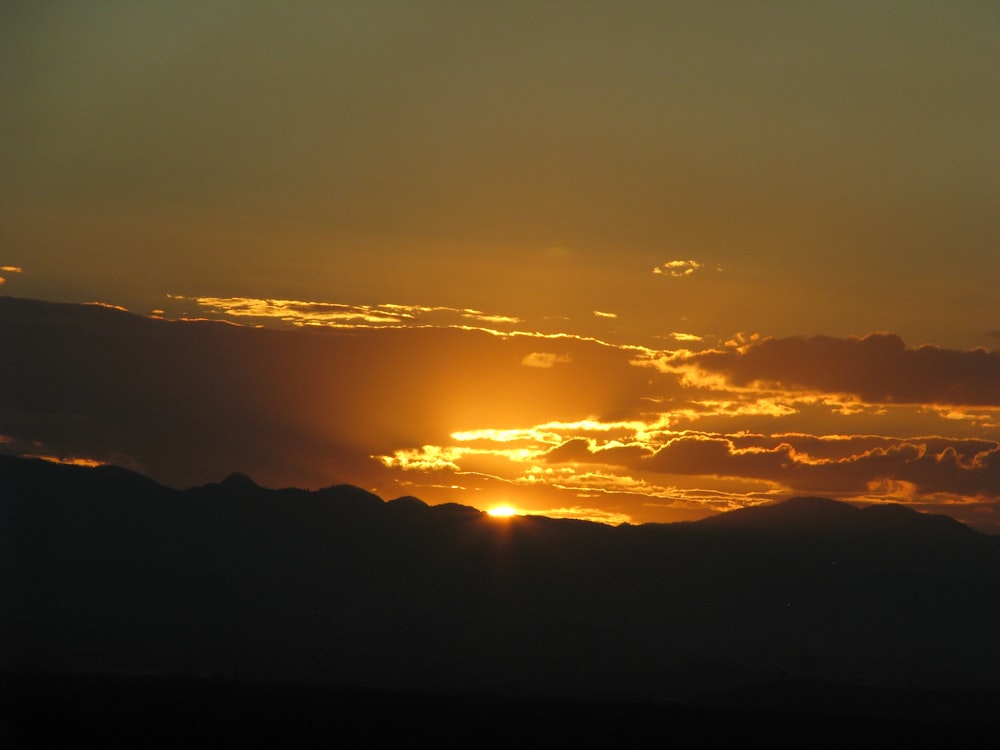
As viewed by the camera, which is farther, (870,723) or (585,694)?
(585,694)

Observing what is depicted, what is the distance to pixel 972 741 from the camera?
98.2 metres

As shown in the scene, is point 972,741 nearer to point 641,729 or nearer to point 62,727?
point 641,729

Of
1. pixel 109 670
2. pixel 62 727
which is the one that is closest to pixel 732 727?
pixel 62 727

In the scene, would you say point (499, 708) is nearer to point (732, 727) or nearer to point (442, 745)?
point (732, 727)

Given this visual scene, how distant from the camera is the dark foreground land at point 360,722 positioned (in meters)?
79.7

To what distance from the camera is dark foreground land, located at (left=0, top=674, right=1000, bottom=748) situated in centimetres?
7969

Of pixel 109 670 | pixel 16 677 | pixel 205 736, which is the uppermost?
pixel 205 736

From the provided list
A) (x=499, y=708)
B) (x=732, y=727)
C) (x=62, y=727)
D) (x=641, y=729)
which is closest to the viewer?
(x=62, y=727)

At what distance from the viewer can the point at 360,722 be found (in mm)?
93125

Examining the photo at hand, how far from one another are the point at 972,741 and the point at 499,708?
1476 inches

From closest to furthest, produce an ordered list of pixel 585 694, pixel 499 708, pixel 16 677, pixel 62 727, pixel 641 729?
pixel 62 727
pixel 641 729
pixel 499 708
pixel 16 677
pixel 585 694

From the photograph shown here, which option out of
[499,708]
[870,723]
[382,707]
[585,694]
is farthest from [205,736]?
[585,694]

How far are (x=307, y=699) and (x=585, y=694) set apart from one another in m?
86.5

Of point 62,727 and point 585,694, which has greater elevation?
point 62,727
